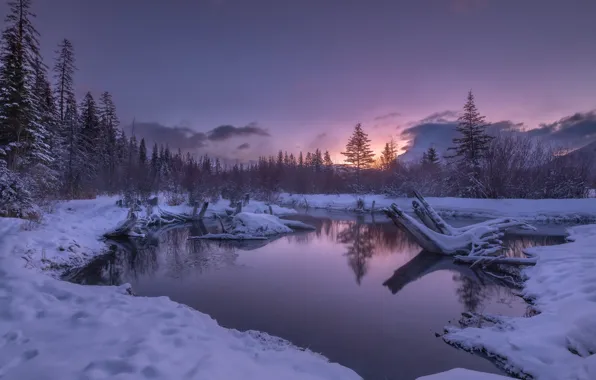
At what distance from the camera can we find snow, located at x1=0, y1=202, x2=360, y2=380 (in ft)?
11.1

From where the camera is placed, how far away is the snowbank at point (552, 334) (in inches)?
163

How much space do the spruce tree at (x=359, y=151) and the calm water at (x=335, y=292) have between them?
42.7m

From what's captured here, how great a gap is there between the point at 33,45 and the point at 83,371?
956 inches

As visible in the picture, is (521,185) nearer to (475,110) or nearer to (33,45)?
(475,110)

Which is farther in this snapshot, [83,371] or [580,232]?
[580,232]

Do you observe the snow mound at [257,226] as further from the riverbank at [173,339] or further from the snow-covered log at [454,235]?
the riverbank at [173,339]

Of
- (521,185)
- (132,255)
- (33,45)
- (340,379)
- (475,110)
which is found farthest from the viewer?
(475,110)

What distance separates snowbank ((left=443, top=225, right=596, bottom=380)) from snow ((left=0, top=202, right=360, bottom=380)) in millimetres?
2612

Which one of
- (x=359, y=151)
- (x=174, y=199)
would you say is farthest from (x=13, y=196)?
(x=359, y=151)

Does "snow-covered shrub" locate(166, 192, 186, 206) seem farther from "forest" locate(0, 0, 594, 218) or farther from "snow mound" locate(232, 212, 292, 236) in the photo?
"snow mound" locate(232, 212, 292, 236)

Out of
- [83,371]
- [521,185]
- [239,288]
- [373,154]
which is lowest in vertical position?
[239,288]

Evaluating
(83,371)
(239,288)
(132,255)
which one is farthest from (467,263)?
(132,255)

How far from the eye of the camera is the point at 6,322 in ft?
14.3

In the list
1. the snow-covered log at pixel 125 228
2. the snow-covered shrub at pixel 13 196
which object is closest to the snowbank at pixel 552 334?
the snow-covered shrub at pixel 13 196
